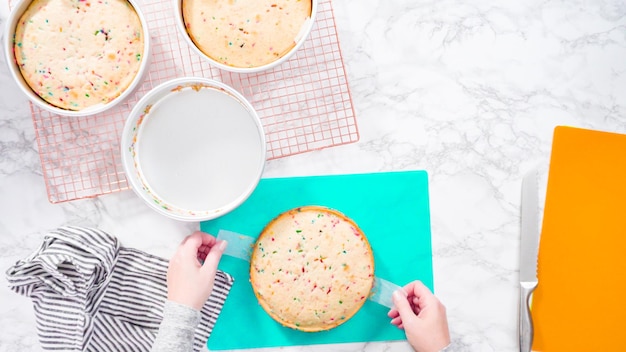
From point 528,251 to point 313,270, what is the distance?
480 mm

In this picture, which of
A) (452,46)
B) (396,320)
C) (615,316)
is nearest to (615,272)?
(615,316)

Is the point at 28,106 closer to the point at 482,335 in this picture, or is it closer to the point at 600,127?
the point at 482,335

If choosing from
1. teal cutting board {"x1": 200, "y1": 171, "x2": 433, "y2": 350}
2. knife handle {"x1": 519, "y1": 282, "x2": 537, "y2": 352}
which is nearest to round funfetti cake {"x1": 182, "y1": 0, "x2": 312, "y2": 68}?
teal cutting board {"x1": 200, "y1": 171, "x2": 433, "y2": 350}

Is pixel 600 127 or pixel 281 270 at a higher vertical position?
pixel 600 127

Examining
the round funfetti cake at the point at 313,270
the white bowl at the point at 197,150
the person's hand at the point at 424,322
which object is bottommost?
the person's hand at the point at 424,322

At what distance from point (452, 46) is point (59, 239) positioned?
90 centimetres

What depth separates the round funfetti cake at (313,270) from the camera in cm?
104

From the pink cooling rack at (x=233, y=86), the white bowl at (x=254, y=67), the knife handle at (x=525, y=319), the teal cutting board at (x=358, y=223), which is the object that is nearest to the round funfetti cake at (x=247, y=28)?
the white bowl at (x=254, y=67)

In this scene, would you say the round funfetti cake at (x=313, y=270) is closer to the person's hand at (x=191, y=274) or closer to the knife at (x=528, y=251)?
the person's hand at (x=191, y=274)

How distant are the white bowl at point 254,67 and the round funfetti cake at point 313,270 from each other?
11.9 inches

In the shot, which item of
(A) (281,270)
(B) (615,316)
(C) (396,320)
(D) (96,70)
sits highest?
(D) (96,70)

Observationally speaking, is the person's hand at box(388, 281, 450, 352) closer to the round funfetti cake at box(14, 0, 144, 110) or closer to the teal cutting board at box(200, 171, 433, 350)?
the teal cutting board at box(200, 171, 433, 350)

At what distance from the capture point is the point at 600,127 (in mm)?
1188

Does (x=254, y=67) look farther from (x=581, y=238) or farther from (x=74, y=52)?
(x=581, y=238)
